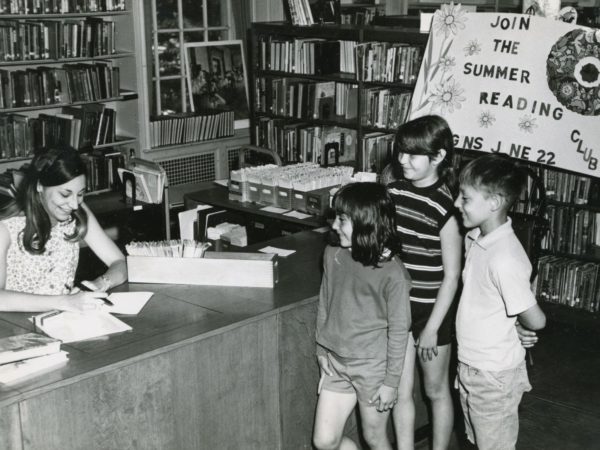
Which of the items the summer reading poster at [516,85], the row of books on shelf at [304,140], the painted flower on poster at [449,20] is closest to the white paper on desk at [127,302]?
the summer reading poster at [516,85]

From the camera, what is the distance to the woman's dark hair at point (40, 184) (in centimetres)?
280

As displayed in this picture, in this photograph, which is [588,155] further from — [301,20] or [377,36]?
[301,20]

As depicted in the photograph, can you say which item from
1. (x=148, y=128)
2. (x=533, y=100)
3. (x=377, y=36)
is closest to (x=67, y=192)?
(x=533, y=100)

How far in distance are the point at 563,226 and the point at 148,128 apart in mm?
3470

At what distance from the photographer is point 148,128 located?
6566 millimetres

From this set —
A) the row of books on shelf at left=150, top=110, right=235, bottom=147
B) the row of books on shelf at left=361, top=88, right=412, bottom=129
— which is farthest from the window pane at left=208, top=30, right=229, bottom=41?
the row of books on shelf at left=361, top=88, right=412, bottom=129

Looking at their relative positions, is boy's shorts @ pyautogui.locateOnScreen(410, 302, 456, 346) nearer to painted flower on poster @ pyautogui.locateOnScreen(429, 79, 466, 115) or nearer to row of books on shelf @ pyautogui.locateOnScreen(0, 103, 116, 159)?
painted flower on poster @ pyautogui.locateOnScreen(429, 79, 466, 115)

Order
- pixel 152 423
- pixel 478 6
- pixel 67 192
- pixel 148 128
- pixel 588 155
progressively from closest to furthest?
pixel 152 423
pixel 67 192
pixel 588 155
pixel 148 128
pixel 478 6

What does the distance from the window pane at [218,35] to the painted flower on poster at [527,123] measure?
12.2 feet

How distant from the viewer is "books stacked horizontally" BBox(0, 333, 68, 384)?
225cm

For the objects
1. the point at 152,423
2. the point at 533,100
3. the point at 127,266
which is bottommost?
the point at 152,423

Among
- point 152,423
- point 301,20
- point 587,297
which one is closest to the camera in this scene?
point 152,423

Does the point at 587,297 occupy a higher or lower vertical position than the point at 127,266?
lower

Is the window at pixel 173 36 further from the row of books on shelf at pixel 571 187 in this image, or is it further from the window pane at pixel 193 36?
the row of books on shelf at pixel 571 187
